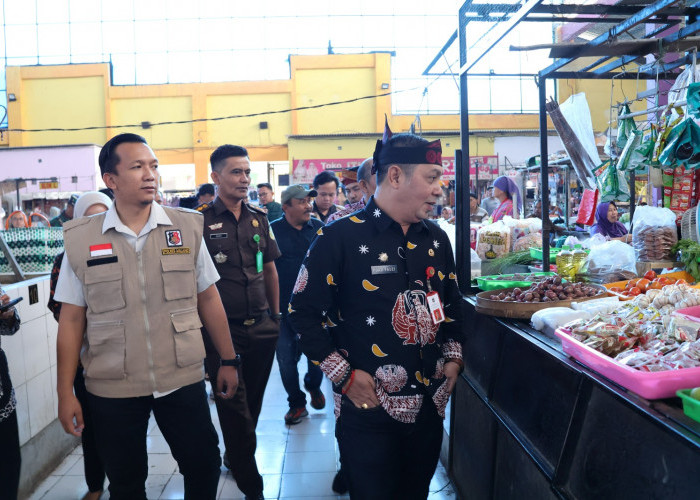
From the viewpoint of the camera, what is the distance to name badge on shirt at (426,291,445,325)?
215 centimetres

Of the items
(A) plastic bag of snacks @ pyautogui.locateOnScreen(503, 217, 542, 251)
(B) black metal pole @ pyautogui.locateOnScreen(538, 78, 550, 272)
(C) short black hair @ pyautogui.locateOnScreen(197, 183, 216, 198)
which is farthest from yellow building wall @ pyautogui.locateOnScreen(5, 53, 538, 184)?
(B) black metal pole @ pyautogui.locateOnScreen(538, 78, 550, 272)

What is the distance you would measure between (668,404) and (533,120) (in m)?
24.2

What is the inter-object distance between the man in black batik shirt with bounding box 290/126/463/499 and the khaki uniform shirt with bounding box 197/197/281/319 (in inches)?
52.4

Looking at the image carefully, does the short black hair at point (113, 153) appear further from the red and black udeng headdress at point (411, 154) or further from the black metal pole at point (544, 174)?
the black metal pole at point (544, 174)

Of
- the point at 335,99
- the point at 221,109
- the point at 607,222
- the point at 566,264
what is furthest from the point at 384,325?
the point at 221,109

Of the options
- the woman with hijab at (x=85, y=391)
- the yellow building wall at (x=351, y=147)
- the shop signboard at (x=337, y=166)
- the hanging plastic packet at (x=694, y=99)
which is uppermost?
the yellow building wall at (x=351, y=147)

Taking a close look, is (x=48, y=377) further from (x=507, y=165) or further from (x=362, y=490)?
(x=507, y=165)

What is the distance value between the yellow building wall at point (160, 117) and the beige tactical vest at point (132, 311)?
78.2 ft

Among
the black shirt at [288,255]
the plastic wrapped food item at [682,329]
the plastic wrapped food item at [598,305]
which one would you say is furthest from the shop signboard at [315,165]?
the plastic wrapped food item at [682,329]

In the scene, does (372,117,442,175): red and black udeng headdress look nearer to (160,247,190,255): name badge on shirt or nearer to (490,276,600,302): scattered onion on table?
(160,247,190,255): name badge on shirt

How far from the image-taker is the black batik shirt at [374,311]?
2.09 metres

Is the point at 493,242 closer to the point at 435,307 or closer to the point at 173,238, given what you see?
the point at 435,307

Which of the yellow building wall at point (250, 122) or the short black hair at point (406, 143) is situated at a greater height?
the yellow building wall at point (250, 122)

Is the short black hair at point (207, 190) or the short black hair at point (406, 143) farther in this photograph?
the short black hair at point (207, 190)
